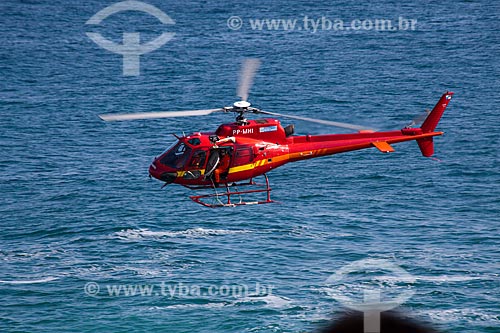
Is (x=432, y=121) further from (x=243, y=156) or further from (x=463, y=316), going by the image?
(x=463, y=316)

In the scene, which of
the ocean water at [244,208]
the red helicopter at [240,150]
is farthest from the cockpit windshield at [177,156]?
the ocean water at [244,208]

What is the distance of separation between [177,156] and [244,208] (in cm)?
5626

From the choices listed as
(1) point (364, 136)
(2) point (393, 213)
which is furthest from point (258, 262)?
(1) point (364, 136)

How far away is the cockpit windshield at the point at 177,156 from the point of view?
191 feet

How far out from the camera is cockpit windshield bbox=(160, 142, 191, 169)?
58219 millimetres

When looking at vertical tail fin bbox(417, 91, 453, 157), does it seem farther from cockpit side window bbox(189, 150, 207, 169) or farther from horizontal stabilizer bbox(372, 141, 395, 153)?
cockpit side window bbox(189, 150, 207, 169)

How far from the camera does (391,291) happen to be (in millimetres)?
94875

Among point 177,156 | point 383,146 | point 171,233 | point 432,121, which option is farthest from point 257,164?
point 171,233

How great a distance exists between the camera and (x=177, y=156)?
58500 millimetres

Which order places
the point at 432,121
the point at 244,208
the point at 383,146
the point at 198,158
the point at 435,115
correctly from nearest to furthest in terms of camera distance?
the point at 198,158 → the point at 383,146 → the point at 435,115 → the point at 432,121 → the point at 244,208

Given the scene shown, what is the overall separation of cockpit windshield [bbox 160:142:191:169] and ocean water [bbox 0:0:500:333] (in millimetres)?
8442

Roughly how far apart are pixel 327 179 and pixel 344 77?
50.5 metres

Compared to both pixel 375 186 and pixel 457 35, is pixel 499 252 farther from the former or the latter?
pixel 457 35

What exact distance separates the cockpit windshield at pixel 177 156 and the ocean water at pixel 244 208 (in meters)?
8.44
